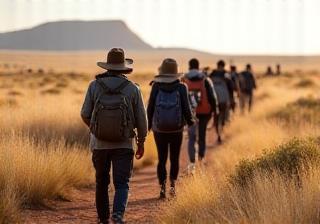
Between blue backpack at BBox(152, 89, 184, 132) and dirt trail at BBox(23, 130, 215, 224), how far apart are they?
1.09m

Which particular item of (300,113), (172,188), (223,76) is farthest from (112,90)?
(300,113)

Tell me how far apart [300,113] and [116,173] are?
13833 mm

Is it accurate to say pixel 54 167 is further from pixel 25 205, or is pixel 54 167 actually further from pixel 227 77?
pixel 227 77

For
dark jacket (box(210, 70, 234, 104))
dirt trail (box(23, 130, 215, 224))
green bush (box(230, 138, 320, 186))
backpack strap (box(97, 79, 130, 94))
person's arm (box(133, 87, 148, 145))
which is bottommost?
dirt trail (box(23, 130, 215, 224))

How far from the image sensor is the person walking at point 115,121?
22.4 ft

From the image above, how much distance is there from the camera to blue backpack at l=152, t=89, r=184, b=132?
920cm

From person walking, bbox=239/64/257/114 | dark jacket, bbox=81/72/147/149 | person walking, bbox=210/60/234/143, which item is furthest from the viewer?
person walking, bbox=239/64/257/114

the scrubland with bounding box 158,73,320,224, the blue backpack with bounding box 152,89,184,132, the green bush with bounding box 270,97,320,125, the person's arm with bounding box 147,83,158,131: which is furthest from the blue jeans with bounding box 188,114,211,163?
the green bush with bounding box 270,97,320,125

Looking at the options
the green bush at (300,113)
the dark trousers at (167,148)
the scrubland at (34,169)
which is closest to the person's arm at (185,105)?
the dark trousers at (167,148)

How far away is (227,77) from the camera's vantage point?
16281 millimetres

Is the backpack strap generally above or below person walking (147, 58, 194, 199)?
above

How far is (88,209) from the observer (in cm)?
919

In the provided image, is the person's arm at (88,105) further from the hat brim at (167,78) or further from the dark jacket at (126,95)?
the hat brim at (167,78)

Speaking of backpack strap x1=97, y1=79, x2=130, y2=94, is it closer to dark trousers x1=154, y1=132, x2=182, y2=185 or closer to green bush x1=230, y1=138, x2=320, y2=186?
green bush x1=230, y1=138, x2=320, y2=186
